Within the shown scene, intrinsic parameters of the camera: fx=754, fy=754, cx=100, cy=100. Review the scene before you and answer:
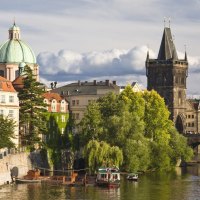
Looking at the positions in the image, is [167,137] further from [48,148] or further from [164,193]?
[164,193]

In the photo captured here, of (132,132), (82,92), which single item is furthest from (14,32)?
(132,132)

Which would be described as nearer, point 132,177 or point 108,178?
point 108,178

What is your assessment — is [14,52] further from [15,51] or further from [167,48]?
[167,48]

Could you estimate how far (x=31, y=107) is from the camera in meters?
105

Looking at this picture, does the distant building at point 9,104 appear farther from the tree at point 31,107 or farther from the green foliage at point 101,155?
the green foliage at point 101,155

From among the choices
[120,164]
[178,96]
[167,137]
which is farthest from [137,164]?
[178,96]

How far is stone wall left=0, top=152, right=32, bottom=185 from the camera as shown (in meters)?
88.7

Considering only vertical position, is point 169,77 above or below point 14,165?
above

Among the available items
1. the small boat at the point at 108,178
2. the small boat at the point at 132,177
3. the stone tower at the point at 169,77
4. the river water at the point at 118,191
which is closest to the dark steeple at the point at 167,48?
the stone tower at the point at 169,77

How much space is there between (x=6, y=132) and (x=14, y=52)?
47695mm

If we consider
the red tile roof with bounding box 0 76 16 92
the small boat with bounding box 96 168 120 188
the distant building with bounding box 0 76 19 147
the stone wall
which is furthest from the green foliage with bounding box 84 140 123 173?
the red tile roof with bounding box 0 76 16 92

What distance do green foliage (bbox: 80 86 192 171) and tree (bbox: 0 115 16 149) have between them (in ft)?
35.4

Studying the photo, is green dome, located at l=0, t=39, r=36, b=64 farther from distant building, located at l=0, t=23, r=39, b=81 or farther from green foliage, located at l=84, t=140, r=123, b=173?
green foliage, located at l=84, t=140, r=123, b=173

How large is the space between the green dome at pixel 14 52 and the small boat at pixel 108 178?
5305 cm
